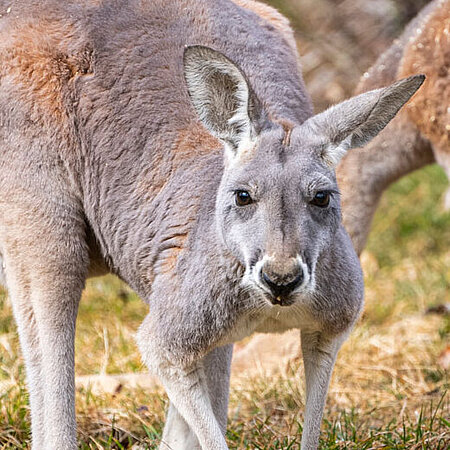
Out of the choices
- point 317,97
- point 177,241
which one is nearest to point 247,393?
point 177,241

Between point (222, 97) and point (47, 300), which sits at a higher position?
point (222, 97)

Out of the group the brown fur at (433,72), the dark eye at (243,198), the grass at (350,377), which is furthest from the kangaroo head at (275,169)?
the brown fur at (433,72)

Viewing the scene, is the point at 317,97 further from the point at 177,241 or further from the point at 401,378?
the point at 177,241

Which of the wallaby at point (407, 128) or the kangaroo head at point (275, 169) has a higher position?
the kangaroo head at point (275, 169)

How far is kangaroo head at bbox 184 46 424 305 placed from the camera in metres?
2.90

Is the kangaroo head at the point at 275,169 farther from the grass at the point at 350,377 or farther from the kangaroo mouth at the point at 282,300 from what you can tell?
the grass at the point at 350,377

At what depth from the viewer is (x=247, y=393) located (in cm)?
468

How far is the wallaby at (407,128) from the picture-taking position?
5.45 m

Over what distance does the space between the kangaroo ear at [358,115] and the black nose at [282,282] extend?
483mm

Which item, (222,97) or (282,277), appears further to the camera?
(222,97)

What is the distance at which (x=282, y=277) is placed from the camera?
2.82 metres

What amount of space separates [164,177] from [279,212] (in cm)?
76

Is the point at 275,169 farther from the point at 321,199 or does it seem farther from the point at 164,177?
the point at 164,177

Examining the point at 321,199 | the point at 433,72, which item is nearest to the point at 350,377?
the point at 433,72
